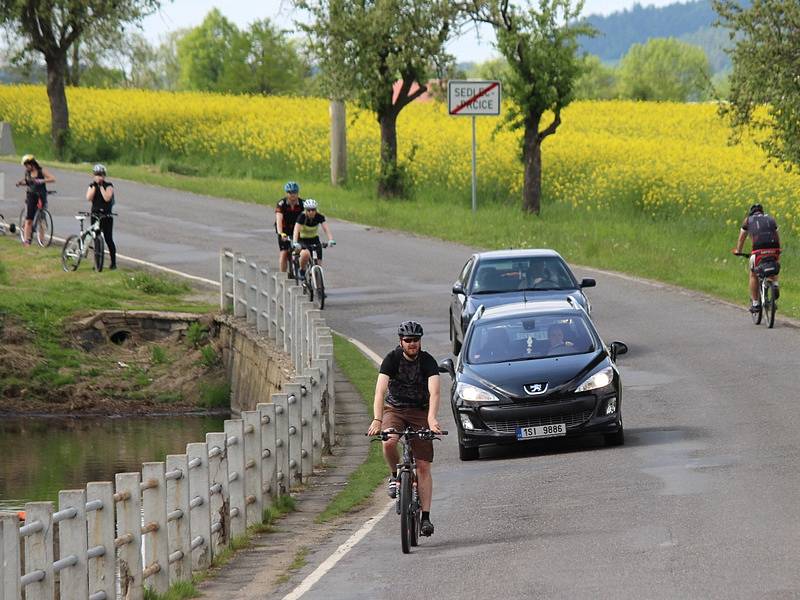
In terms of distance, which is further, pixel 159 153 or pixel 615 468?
pixel 159 153

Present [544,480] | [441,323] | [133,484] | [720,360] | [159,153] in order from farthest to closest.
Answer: [159,153] → [441,323] → [720,360] → [544,480] → [133,484]

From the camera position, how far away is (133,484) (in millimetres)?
11031

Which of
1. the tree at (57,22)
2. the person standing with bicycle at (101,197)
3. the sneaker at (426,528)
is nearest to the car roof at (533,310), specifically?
the sneaker at (426,528)

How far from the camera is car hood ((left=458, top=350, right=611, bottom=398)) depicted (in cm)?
1692

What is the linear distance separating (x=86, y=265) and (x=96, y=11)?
25239 mm

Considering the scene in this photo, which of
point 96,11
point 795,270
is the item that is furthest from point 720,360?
point 96,11

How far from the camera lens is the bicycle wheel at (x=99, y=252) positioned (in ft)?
104

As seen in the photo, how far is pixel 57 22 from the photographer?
57188 millimetres

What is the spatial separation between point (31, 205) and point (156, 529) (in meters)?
23.7

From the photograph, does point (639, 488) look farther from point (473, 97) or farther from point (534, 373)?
point (473, 97)

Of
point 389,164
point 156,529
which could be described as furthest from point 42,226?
point 156,529

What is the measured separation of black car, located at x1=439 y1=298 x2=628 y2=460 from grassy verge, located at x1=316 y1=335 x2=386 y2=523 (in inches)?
39.6

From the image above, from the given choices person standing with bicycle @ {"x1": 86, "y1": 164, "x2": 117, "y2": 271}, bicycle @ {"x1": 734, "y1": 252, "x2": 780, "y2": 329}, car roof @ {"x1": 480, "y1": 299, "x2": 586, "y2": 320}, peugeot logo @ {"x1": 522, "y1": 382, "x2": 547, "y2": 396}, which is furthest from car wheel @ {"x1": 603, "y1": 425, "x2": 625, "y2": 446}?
person standing with bicycle @ {"x1": 86, "y1": 164, "x2": 117, "y2": 271}

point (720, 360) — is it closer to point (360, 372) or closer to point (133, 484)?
point (360, 372)
